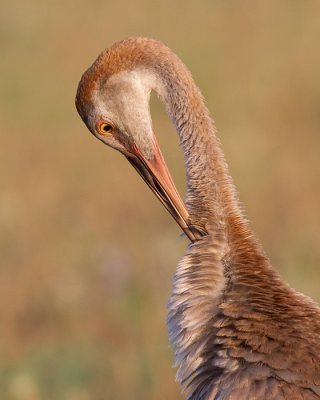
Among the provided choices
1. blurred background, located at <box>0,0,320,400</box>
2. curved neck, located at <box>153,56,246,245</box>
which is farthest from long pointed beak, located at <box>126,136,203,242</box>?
blurred background, located at <box>0,0,320,400</box>

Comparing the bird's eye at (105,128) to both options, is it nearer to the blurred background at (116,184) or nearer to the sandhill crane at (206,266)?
the sandhill crane at (206,266)

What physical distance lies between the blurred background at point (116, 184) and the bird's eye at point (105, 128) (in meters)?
1.94

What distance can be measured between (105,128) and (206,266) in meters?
0.98

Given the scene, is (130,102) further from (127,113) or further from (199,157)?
(199,157)

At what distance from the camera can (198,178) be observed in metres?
5.59

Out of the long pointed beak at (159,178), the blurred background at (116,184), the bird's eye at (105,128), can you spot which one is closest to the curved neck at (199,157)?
the long pointed beak at (159,178)

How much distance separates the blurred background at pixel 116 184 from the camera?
8445mm

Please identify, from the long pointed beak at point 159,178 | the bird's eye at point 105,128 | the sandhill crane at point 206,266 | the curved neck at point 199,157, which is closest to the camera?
the sandhill crane at point 206,266

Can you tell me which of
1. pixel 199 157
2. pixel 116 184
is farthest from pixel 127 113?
pixel 116 184

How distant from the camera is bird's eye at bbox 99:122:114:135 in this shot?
588 centimetres

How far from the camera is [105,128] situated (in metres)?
5.89

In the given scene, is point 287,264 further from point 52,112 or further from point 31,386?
point 52,112

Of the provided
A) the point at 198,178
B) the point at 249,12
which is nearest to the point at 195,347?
the point at 198,178

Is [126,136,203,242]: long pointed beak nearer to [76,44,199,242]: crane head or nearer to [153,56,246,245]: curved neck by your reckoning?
[76,44,199,242]: crane head
